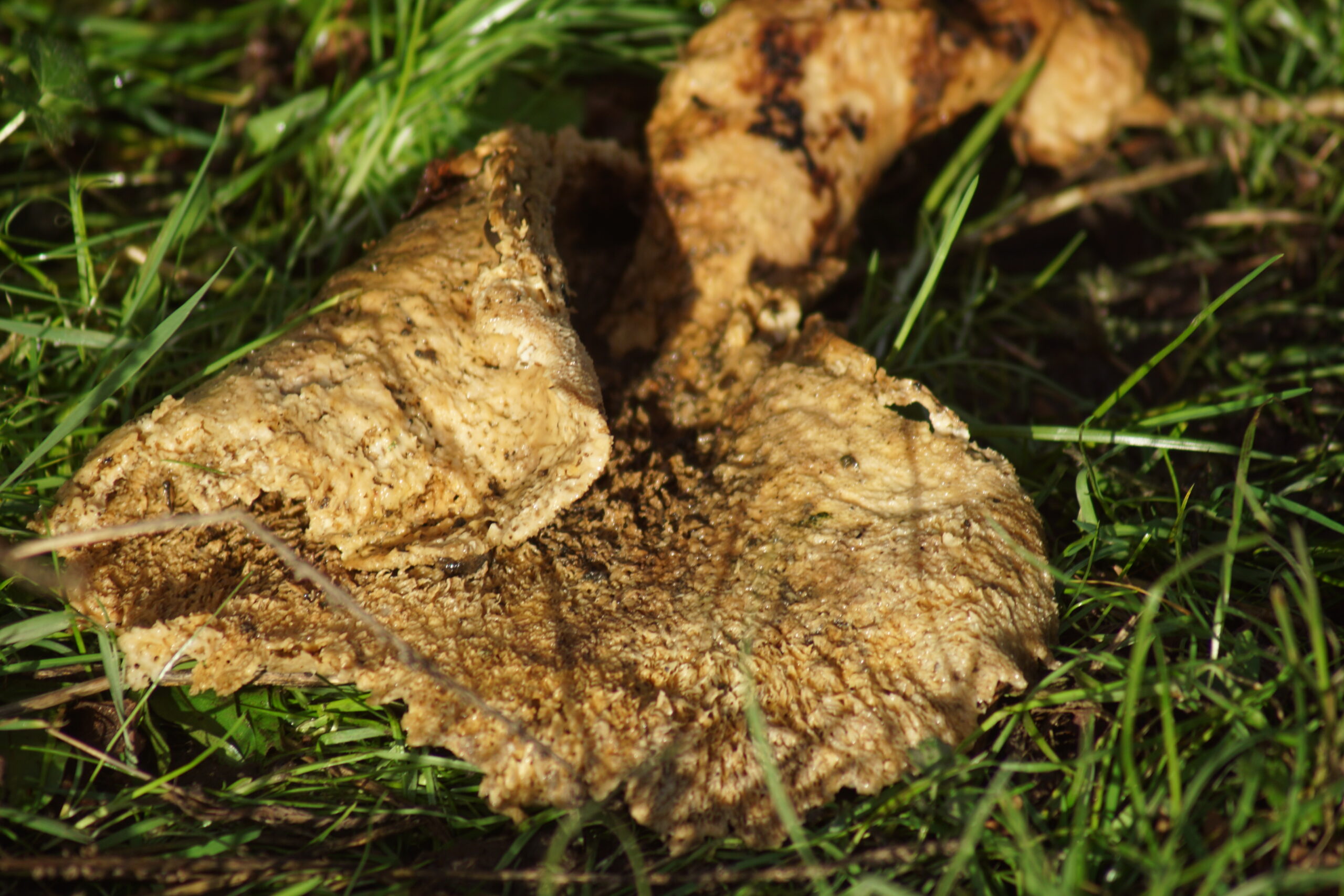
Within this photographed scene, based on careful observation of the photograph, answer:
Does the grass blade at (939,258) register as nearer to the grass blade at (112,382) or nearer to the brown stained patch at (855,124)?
the brown stained patch at (855,124)

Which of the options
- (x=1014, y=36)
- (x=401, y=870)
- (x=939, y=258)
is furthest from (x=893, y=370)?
(x=401, y=870)

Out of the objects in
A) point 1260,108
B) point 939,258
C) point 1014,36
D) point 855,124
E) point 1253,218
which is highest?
point 1014,36

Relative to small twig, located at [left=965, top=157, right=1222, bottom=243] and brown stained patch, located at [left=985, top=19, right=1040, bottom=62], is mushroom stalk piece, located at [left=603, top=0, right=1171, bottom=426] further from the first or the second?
small twig, located at [left=965, top=157, right=1222, bottom=243]

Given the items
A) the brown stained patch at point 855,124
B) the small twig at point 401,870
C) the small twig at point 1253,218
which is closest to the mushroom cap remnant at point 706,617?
the small twig at point 401,870

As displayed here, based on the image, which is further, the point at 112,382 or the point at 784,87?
the point at 784,87

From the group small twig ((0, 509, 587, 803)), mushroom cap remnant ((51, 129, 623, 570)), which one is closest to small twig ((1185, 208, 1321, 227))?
mushroom cap remnant ((51, 129, 623, 570))

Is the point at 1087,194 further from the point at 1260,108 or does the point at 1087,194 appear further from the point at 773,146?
the point at 773,146
